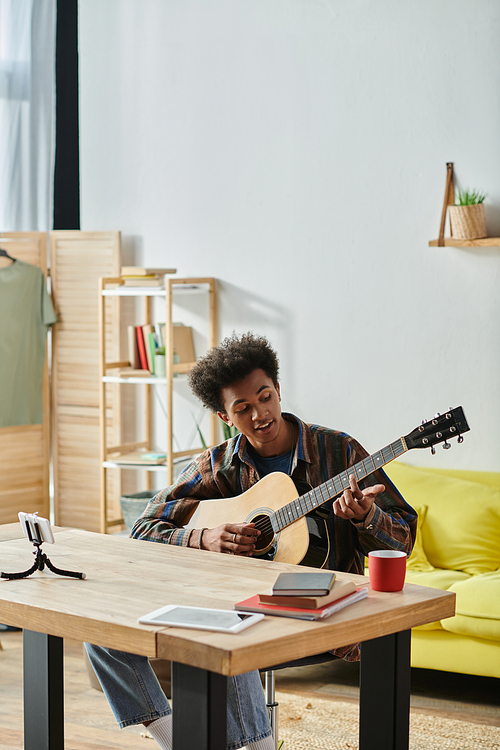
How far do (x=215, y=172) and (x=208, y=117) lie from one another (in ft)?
0.84

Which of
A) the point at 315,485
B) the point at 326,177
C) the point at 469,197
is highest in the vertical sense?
the point at 326,177

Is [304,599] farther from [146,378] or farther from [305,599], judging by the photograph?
[146,378]

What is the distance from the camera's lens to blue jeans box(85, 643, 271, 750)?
2006 mm

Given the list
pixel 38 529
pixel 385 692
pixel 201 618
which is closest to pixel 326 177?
pixel 38 529

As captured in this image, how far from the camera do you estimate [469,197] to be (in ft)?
12.3

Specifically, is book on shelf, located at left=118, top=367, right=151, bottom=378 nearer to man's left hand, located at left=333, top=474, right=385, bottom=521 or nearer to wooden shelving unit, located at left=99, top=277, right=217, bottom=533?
wooden shelving unit, located at left=99, top=277, right=217, bottom=533

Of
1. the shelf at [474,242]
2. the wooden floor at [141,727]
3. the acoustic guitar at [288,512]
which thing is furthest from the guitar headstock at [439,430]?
the shelf at [474,242]

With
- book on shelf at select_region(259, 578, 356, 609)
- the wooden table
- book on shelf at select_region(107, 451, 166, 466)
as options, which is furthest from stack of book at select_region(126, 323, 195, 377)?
book on shelf at select_region(259, 578, 356, 609)

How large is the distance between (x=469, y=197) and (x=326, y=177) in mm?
656

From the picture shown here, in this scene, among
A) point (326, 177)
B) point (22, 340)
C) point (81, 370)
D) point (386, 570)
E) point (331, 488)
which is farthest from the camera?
point (81, 370)

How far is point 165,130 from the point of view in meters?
4.58

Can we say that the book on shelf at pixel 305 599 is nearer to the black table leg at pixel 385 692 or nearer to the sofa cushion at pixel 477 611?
the black table leg at pixel 385 692

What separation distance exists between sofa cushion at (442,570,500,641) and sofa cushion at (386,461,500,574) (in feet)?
0.89

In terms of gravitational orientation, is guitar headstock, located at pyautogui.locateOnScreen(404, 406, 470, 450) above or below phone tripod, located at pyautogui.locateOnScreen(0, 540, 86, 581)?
above
